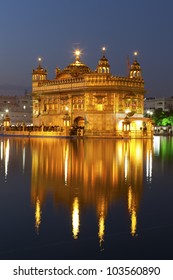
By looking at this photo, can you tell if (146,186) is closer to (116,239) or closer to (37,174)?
(37,174)

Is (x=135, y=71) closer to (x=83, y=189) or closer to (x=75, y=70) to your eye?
(x=75, y=70)

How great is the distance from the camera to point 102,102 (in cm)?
5222

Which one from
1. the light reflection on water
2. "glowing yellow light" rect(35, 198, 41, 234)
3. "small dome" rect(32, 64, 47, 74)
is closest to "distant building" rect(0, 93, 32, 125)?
"small dome" rect(32, 64, 47, 74)

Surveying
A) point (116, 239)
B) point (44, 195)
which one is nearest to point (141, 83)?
point (44, 195)

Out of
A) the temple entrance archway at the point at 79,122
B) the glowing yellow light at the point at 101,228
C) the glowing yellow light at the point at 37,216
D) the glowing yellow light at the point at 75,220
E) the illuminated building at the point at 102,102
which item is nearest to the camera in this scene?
the glowing yellow light at the point at 101,228

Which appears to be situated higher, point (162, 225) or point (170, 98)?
point (170, 98)

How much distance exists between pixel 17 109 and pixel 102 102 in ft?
148

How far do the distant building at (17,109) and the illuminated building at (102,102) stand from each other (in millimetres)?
34227

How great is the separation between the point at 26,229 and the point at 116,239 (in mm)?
1444

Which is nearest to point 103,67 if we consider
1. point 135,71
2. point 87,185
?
point 135,71

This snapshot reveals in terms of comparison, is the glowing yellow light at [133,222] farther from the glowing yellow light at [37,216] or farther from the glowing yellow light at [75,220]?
the glowing yellow light at [37,216]

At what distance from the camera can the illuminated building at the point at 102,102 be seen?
171ft

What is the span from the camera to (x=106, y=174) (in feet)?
50.8

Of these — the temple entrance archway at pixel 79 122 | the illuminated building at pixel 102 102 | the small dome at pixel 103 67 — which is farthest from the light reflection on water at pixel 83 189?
the temple entrance archway at pixel 79 122
